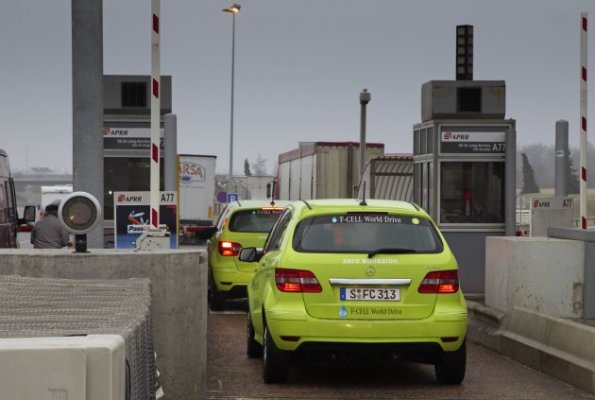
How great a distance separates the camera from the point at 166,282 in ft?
26.5

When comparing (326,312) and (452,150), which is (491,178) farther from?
(326,312)

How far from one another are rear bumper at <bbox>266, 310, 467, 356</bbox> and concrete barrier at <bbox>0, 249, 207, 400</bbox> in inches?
67.7

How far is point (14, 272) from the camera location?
25.9 feet

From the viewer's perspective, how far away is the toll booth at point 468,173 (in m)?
20.1

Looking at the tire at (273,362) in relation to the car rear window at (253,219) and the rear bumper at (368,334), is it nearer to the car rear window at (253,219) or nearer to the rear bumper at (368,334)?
the rear bumper at (368,334)

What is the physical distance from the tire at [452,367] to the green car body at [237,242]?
23.8 ft

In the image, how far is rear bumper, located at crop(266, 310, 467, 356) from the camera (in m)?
9.78

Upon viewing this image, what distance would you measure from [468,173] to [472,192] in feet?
1.08

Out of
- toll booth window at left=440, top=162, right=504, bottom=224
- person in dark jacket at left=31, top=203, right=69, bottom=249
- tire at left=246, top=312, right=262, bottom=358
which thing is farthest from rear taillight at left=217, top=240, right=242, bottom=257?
tire at left=246, top=312, right=262, bottom=358

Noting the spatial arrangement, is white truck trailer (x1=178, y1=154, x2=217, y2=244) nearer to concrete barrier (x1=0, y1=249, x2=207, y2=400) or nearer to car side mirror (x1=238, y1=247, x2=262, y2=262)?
car side mirror (x1=238, y1=247, x2=262, y2=262)

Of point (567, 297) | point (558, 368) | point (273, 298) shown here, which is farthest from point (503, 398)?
point (567, 297)

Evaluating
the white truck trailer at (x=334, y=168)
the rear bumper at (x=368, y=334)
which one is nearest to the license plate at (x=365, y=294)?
the rear bumper at (x=368, y=334)

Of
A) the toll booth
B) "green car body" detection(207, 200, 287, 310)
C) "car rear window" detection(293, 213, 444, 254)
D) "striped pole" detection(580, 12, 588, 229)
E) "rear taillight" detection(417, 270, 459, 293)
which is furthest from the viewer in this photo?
the toll booth

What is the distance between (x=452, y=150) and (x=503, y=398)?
10.6m
